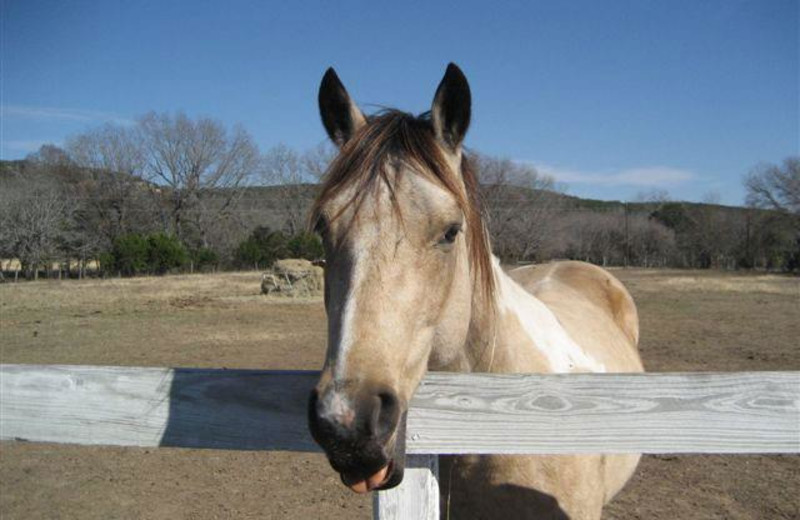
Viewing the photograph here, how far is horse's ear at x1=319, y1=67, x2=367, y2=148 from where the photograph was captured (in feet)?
6.52

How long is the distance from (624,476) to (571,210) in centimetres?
5200

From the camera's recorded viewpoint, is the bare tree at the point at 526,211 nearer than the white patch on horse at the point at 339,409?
No

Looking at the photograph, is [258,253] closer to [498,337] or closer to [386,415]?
[498,337]

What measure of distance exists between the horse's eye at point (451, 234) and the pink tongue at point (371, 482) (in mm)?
741

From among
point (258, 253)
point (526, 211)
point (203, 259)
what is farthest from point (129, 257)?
point (526, 211)

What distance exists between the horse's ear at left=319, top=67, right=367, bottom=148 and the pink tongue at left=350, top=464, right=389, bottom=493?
1.25 metres

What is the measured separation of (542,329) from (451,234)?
98 cm

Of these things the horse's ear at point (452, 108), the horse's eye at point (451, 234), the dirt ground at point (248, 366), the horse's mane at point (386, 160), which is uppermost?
the horse's ear at point (452, 108)

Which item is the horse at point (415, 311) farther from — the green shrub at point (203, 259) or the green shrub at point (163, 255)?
the green shrub at point (203, 259)

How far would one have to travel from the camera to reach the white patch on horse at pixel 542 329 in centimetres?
240

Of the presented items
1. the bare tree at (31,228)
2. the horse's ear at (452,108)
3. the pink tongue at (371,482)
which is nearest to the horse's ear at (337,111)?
the horse's ear at (452,108)

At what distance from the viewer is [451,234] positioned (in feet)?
5.85

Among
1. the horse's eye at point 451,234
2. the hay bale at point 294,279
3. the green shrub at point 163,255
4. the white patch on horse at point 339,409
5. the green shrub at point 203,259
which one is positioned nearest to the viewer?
the white patch on horse at point 339,409

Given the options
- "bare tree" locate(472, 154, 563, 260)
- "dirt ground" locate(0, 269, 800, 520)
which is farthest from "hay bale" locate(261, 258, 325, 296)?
"bare tree" locate(472, 154, 563, 260)
